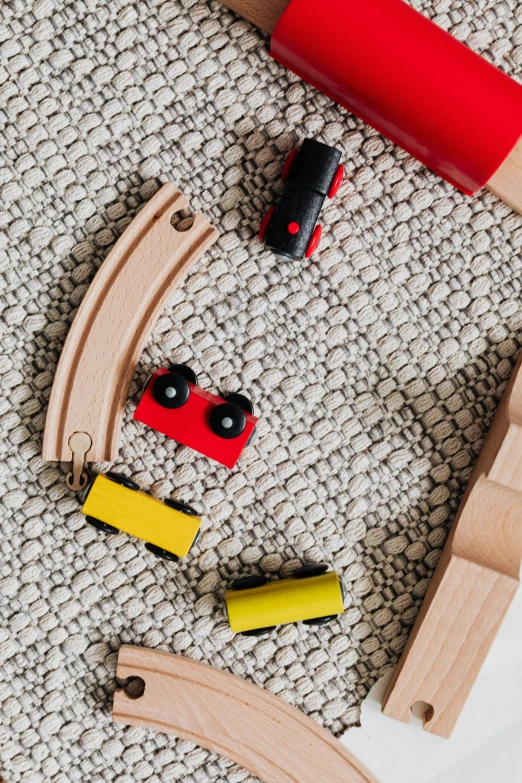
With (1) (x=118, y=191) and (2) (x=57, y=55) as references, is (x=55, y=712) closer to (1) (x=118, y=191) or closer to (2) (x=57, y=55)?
(1) (x=118, y=191)

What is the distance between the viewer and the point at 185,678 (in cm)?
58

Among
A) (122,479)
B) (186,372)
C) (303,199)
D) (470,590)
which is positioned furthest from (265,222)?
(470,590)

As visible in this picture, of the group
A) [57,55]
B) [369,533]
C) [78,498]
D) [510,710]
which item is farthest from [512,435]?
[57,55]

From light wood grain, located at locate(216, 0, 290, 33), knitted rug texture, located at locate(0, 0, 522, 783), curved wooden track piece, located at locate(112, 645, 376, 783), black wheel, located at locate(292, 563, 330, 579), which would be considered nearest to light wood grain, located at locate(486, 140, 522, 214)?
knitted rug texture, located at locate(0, 0, 522, 783)

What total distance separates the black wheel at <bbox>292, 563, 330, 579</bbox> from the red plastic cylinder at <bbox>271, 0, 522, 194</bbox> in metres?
0.37

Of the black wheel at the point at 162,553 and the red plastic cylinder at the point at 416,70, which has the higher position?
the red plastic cylinder at the point at 416,70

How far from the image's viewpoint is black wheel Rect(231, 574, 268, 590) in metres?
0.58

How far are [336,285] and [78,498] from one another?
0.30 meters

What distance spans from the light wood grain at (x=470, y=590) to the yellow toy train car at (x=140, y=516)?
0.72 ft

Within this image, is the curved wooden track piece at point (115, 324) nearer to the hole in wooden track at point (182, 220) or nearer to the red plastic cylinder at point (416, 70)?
the hole in wooden track at point (182, 220)

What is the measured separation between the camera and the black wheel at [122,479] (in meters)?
0.58

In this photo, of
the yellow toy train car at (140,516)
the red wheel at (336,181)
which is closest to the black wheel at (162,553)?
the yellow toy train car at (140,516)

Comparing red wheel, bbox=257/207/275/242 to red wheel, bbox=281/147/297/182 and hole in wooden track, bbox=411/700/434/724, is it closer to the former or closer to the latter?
red wheel, bbox=281/147/297/182

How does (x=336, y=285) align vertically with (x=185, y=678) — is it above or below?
above
